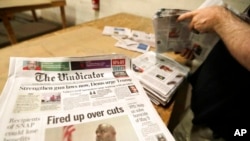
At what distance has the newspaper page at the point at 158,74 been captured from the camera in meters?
0.49

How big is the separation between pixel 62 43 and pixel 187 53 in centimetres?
43

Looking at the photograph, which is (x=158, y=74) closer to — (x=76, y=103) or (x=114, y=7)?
(x=76, y=103)

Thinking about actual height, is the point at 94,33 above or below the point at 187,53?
above

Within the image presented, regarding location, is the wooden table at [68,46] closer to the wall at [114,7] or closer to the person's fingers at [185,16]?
the person's fingers at [185,16]

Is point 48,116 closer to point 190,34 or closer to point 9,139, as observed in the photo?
point 9,139

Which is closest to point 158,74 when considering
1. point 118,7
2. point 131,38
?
point 131,38

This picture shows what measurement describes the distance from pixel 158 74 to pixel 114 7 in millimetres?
951

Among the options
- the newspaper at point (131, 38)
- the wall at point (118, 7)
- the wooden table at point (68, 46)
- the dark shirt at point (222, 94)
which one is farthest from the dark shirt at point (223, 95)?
the wall at point (118, 7)

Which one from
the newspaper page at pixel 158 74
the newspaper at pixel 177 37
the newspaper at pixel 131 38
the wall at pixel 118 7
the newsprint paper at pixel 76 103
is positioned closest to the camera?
the newsprint paper at pixel 76 103

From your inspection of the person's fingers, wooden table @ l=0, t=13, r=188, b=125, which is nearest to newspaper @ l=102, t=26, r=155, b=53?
wooden table @ l=0, t=13, r=188, b=125

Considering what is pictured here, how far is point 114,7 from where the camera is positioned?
1381 millimetres

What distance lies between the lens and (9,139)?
1.16 feet

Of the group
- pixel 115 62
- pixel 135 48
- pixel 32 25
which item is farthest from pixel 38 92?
pixel 32 25

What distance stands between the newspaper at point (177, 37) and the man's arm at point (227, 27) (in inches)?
1.2
